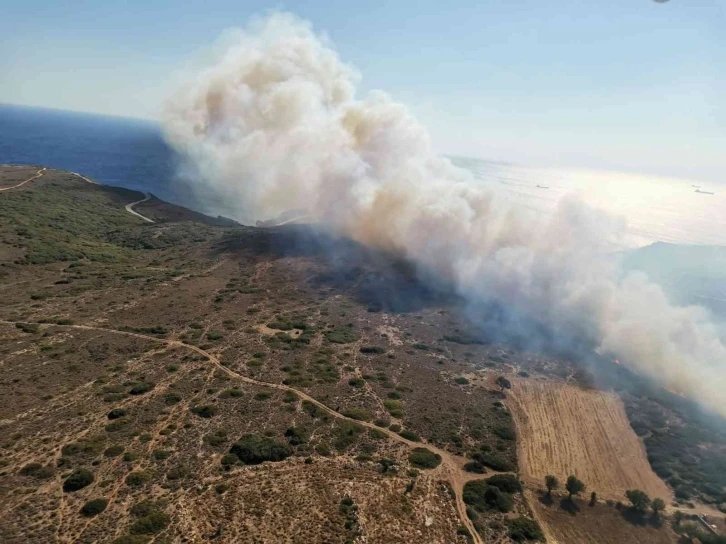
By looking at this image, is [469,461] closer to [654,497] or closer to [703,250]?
[654,497]

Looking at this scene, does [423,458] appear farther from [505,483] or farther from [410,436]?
[505,483]

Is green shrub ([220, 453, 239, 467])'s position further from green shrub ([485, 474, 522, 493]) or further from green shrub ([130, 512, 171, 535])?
green shrub ([485, 474, 522, 493])

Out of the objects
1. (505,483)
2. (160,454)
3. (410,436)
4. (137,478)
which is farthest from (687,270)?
(137,478)

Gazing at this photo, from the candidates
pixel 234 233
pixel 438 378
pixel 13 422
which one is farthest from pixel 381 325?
pixel 234 233

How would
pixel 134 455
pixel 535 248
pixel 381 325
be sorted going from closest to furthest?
pixel 134 455
pixel 381 325
pixel 535 248

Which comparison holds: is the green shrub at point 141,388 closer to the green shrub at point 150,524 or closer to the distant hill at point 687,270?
the green shrub at point 150,524

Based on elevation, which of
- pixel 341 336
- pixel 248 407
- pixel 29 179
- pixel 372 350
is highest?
pixel 29 179
